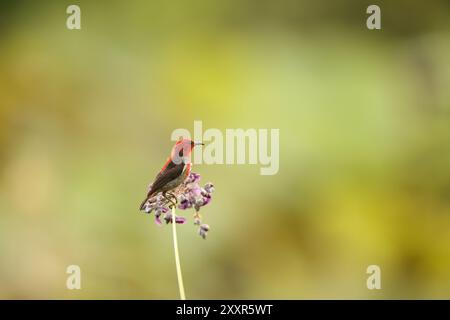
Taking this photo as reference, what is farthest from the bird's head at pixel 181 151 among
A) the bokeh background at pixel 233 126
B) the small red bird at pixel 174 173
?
the bokeh background at pixel 233 126

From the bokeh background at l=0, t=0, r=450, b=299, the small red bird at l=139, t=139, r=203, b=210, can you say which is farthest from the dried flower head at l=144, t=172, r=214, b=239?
the bokeh background at l=0, t=0, r=450, b=299

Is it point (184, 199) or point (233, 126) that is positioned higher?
point (233, 126)

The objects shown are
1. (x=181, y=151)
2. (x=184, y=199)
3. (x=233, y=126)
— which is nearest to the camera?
(x=184, y=199)

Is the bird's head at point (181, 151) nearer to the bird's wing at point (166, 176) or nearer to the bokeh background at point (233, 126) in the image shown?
the bird's wing at point (166, 176)

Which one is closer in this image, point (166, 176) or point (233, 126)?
point (166, 176)

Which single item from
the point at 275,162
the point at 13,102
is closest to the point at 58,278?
the point at 13,102

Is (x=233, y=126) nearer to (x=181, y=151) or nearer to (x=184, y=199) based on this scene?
(x=181, y=151)

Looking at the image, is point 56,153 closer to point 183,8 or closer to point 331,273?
point 183,8

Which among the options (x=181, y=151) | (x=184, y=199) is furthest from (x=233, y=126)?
(x=184, y=199)
